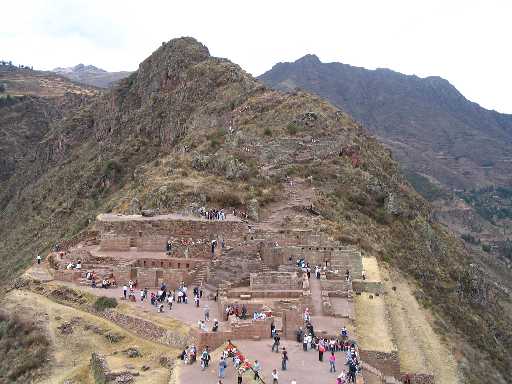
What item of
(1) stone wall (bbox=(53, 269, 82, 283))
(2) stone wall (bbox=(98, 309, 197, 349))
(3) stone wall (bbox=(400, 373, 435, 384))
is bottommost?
(3) stone wall (bbox=(400, 373, 435, 384))

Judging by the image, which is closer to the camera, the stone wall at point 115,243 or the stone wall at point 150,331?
the stone wall at point 150,331

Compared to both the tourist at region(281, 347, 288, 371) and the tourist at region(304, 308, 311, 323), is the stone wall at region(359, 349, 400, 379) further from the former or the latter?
the tourist at region(281, 347, 288, 371)

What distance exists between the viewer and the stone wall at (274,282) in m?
28.2

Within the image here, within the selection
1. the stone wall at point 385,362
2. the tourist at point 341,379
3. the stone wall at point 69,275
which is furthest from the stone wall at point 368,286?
the stone wall at point 69,275

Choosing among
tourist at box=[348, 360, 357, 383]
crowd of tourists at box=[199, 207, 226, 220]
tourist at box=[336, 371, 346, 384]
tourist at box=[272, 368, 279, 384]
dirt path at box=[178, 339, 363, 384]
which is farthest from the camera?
crowd of tourists at box=[199, 207, 226, 220]

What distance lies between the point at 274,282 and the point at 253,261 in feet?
8.83

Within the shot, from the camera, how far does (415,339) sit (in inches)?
1229

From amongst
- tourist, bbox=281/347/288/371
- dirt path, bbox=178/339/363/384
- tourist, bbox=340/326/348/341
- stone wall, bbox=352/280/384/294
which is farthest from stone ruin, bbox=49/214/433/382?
tourist, bbox=281/347/288/371

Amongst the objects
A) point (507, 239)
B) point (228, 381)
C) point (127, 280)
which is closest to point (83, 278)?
point (127, 280)

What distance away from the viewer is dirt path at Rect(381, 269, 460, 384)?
91.7ft

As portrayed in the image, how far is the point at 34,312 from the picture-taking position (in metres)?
27.8

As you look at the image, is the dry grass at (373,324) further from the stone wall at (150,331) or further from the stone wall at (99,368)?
the stone wall at (99,368)

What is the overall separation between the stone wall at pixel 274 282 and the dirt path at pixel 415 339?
5575 millimetres

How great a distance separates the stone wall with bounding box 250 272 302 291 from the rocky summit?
0.09 m
